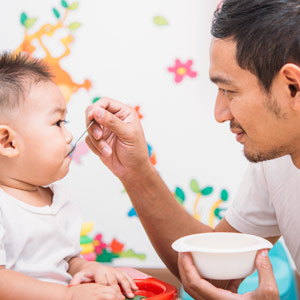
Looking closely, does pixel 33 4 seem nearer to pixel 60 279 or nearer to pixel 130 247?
pixel 130 247

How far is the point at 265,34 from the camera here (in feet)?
3.74

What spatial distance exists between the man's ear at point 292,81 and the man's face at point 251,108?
0.02m

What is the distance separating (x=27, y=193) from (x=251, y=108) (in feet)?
1.97

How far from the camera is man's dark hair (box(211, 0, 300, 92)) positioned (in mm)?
1122

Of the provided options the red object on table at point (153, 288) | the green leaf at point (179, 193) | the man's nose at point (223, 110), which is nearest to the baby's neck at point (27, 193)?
the red object on table at point (153, 288)

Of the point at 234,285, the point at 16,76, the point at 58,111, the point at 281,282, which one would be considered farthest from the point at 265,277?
the point at 281,282

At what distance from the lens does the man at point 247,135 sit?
1.12m

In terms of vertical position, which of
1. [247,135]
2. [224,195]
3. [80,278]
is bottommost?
[224,195]

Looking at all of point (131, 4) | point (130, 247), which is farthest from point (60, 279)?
point (131, 4)

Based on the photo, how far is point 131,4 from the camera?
2541mm

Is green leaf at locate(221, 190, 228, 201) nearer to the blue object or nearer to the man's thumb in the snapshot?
the blue object

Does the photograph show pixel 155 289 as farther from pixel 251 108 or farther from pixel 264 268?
pixel 251 108

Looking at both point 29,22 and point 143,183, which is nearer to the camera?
point 143,183

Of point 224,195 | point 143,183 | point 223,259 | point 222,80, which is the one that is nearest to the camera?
point 223,259
